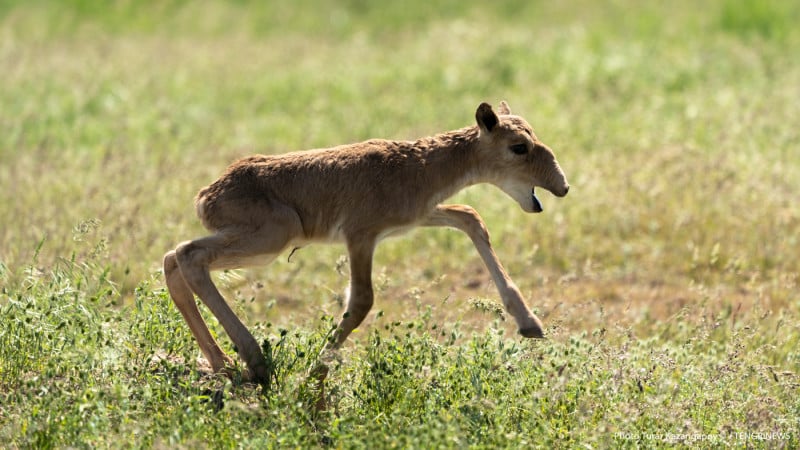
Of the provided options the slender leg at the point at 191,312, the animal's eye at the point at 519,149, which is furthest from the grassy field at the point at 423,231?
the animal's eye at the point at 519,149

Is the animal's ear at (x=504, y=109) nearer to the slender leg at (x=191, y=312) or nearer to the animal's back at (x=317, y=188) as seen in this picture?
the animal's back at (x=317, y=188)

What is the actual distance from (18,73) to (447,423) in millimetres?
15829

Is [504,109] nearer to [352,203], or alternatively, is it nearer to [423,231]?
[352,203]

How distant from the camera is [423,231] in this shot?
13.4 metres

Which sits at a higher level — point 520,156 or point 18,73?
point 520,156

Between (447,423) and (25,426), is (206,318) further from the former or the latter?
(447,423)

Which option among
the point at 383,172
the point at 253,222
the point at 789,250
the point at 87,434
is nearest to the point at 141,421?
the point at 87,434

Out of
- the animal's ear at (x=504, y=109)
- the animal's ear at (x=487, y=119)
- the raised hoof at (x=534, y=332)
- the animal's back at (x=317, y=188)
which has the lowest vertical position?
the raised hoof at (x=534, y=332)

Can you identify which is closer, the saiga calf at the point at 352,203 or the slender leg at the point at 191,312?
the saiga calf at the point at 352,203

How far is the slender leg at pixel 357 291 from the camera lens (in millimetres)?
7621

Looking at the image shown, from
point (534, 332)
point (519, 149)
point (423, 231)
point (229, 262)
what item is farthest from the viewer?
point (423, 231)

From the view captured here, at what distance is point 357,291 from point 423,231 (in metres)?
5.79

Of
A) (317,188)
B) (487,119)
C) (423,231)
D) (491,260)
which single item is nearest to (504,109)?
(487,119)

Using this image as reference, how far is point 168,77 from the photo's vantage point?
67.4ft
